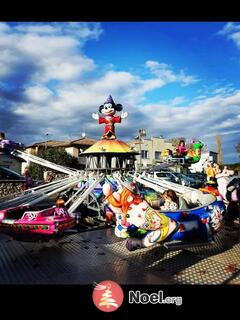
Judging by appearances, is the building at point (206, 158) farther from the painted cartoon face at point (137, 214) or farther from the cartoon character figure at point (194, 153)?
the painted cartoon face at point (137, 214)

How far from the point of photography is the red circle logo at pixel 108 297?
1872mm

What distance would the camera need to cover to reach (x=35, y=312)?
72.5 inches

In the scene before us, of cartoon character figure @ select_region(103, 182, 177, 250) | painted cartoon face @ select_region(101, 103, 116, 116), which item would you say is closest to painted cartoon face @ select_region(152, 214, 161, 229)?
cartoon character figure @ select_region(103, 182, 177, 250)

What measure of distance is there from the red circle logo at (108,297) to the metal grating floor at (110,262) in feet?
1.48

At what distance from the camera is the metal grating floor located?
115 inches

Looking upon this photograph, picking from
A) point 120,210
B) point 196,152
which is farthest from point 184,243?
point 196,152

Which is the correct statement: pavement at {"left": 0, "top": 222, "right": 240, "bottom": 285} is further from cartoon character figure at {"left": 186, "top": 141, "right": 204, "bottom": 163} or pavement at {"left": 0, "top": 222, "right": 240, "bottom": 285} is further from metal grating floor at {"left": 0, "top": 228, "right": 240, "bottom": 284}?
cartoon character figure at {"left": 186, "top": 141, "right": 204, "bottom": 163}

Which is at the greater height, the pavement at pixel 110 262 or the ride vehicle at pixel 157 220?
the ride vehicle at pixel 157 220

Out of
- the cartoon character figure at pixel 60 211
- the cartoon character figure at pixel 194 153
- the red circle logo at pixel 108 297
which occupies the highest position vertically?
the cartoon character figure at pixel 194 153

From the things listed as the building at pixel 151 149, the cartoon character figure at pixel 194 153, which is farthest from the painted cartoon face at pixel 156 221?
the building at pixel 151 149

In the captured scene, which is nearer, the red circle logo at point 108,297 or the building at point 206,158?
the red circle logo at point 108,297

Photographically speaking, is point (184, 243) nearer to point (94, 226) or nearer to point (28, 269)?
point (28, 269)

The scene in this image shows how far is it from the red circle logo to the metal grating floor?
45 centimetres

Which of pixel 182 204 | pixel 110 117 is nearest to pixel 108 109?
pixel 110 117
